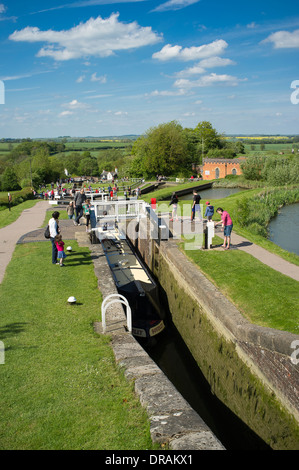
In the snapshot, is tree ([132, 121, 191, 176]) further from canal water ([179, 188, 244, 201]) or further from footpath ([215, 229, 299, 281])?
footpath ([215, 229, 299, 281])

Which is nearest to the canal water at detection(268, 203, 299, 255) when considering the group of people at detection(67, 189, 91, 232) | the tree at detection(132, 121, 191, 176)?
the group of people at detection(67, 189, 91, 232)

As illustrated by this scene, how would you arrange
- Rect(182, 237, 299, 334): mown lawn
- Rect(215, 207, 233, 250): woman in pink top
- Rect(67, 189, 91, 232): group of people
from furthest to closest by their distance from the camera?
Rect(67, 189, 91, 232): group of people, Rect(215, 207, 233, 250): woman in pink top, Rect(182, 237, 299, 334): mown lawn

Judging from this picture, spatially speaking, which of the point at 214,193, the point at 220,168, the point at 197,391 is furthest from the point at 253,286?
the point at 220,168

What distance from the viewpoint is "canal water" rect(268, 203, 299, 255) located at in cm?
1886

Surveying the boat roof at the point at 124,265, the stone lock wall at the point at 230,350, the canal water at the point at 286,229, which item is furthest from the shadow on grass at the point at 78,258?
the canal water at the point at 286,229

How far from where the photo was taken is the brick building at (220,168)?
54250mm

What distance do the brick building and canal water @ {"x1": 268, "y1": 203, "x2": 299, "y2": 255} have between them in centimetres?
2606

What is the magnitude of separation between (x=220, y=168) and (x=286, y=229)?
34318 millimetres

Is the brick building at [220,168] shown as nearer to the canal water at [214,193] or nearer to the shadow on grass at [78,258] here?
the canal water at [214,193]

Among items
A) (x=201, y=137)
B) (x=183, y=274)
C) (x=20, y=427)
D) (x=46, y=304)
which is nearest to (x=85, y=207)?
(x=183, y=274)

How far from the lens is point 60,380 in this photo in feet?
19.4
